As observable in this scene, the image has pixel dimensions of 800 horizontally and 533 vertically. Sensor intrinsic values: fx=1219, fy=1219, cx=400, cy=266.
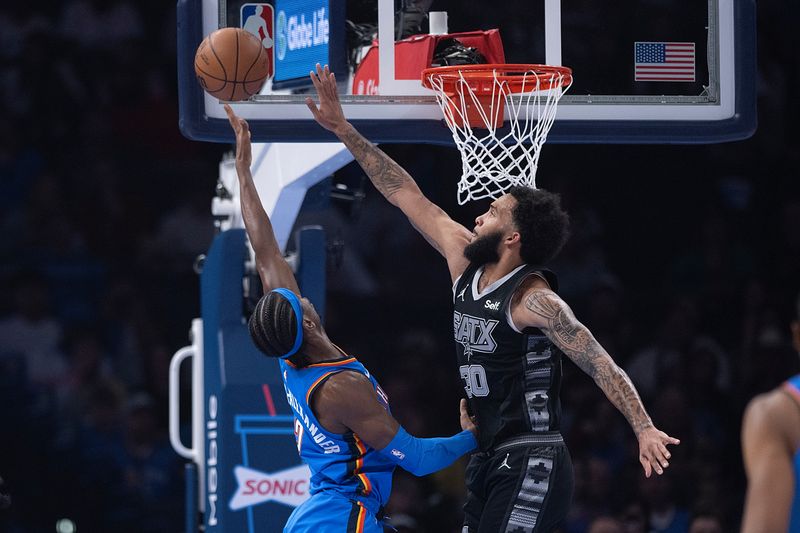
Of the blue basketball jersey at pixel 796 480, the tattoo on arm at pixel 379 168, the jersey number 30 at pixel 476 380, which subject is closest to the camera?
the blue basketball jersey at pixel 796 480

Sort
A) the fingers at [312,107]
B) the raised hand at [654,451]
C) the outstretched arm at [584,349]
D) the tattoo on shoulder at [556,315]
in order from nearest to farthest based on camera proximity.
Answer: the raised hand at [654,451]
the outstretched arm at [584,349]
the tattoo on shoulder at [556,315]
the fingers at [312,107]

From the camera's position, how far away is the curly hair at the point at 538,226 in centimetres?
464

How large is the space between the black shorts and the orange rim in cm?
155

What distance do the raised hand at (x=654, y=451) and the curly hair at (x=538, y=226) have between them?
894 mm

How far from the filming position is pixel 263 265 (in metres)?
5.17

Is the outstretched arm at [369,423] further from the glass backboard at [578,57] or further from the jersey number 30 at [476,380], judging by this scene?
the glass backboard at [578,57]

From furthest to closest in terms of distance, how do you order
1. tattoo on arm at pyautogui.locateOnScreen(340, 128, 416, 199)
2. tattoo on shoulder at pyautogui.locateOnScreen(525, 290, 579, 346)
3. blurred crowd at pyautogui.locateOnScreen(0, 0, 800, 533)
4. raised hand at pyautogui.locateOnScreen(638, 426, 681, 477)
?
blurred crowd at pyautogui.locateOnScreen(0, 0, 800, 533), tattoo on arm at pyautogui.locateOnScreen(340, 128, 416, 199), tattoo on shoulder at pyautogui.locateOnScreen(525, 290, 579, 346), raised hand at pyautogui.locateOnScreen(638, 426, 681, 477)

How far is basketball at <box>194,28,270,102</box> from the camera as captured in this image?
15.7ft

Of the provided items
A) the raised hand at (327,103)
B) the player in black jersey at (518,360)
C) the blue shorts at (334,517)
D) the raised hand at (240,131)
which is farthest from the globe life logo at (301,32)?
the blue shorts at (334,517)

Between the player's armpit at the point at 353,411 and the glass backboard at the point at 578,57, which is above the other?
the glass backboard at the point at 578,57

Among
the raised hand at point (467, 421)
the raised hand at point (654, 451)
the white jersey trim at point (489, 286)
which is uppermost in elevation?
the white jersey trim at point (489, 286)

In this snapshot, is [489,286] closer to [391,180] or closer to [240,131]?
[391,180]

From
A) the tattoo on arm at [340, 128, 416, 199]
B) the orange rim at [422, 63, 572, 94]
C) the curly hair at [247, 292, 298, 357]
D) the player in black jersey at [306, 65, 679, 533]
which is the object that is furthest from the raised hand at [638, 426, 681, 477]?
the orange rim at [422, 63, 572, 94]

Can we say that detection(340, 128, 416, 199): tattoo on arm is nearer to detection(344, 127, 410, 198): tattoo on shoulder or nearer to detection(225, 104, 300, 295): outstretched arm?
detection(344, 127, 410, 198): tattoo on shoulder
